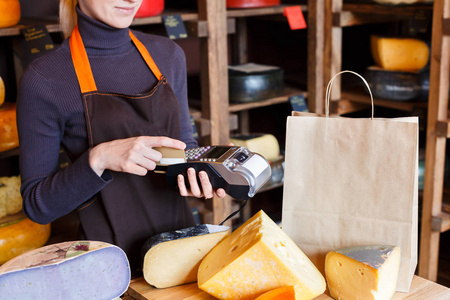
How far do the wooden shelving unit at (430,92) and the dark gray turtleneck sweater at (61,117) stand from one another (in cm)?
129

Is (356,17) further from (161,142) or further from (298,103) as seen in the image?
(161,142)

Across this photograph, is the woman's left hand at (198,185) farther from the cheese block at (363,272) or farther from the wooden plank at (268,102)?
the wooden plank at (268,102)

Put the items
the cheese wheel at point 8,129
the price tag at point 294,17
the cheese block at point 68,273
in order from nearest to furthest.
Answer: the cheese block at point 68,273 → the cheese wheel at point 8,129 → the price tag at point 294,17

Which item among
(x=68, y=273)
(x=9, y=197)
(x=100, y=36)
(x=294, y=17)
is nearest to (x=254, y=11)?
(x=294, y=17)

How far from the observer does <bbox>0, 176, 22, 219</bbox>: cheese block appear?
66.0 inches

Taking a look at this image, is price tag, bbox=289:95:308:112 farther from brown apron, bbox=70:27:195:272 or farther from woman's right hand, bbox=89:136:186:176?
woman's right hand, bbox=89:136:186:176

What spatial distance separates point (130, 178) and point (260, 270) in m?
0.48

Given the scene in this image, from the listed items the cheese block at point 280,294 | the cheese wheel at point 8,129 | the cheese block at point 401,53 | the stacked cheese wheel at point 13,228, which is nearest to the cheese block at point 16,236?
the stacked cheese wheel at point 13,228

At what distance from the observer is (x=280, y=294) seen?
2.90ft

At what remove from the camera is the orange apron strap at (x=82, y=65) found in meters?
1.19

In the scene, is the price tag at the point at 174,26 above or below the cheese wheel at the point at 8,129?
above

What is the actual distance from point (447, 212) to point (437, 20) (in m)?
0.79

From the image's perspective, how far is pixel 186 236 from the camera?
3.41ft

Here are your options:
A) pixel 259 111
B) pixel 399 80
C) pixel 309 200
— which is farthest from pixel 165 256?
pixel 259 111
